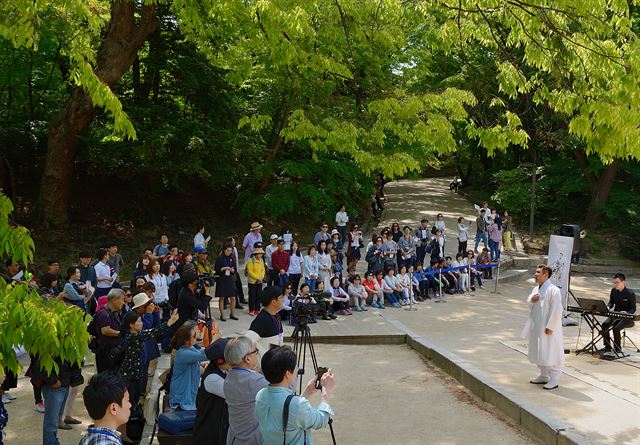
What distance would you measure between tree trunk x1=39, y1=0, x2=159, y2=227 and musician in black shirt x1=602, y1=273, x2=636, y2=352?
13.3 metres

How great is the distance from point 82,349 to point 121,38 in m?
15.3

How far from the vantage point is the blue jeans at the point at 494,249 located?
74.8 ft

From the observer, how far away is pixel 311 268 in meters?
16.0

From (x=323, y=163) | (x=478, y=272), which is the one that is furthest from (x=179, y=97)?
(x=478, y=272)

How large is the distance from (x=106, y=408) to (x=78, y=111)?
16.6 m

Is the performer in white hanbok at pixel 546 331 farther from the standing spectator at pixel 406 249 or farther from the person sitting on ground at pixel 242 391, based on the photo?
the standing spectator at pixel 406 249

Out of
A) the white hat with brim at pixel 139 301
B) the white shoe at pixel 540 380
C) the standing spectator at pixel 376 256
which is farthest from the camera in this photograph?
the standing spectator at pixel 376 256

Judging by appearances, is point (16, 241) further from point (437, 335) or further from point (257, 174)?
point (257, 174)

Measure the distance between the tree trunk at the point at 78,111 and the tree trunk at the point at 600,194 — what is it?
21.8 metres

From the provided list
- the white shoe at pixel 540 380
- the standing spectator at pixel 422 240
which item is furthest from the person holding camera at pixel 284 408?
the standing spectator at pixel 422 240

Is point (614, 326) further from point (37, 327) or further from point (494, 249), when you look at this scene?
point (37, 327)

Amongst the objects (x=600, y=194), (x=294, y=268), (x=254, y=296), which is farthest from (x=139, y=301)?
(x=600, y=194)

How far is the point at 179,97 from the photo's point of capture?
74.5 ft

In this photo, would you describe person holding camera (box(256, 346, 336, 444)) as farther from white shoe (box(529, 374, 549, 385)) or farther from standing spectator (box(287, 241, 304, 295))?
standing spectator (box(287, 241, 304, 295))
